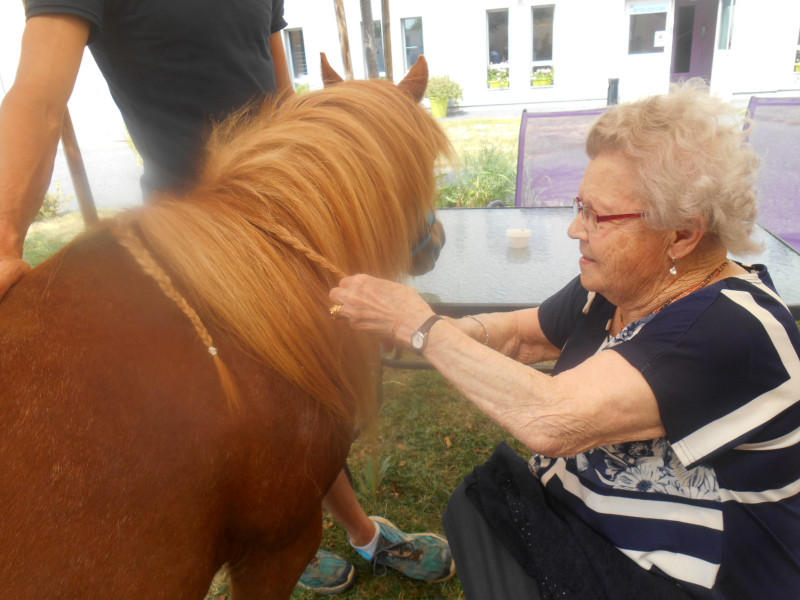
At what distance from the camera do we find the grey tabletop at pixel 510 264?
2.35m

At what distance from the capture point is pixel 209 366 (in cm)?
103

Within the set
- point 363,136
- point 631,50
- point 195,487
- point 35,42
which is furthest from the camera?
point 631,50

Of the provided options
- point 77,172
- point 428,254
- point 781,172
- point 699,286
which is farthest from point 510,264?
point 77,172

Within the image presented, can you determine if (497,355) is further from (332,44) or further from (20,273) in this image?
(332,44)

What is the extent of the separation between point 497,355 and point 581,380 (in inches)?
7.4

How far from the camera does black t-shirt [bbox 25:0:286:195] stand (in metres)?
1.51

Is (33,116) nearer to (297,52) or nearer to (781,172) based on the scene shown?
(781,172)

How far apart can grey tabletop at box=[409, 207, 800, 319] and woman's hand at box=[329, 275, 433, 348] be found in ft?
2.22

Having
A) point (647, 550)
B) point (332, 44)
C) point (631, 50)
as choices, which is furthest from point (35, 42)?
point (631, 50)

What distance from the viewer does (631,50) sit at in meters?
16.3

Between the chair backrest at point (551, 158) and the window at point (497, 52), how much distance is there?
14093 millimetres

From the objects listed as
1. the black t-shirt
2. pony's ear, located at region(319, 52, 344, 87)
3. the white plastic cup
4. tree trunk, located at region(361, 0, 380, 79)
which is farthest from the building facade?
the black t-shirt

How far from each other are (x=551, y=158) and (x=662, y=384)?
10.5 ft

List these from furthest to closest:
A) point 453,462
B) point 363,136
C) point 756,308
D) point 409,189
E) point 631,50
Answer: point 631,50
point 453,462
point 409,189
point 363,136
point 756,308
